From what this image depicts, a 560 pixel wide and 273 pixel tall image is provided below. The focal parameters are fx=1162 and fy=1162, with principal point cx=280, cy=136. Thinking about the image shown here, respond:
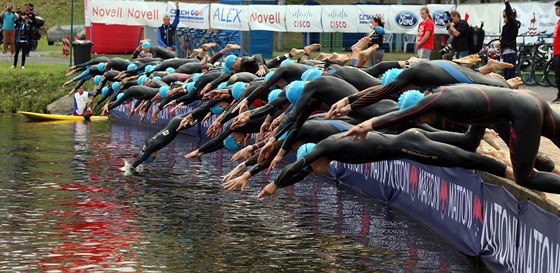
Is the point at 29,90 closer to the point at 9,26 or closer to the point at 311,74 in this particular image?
the point at 9,26

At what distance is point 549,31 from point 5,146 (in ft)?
45.2

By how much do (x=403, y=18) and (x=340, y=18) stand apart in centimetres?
283

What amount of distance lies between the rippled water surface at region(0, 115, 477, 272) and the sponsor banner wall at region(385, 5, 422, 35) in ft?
45.3

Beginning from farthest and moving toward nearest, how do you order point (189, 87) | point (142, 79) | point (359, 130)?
1. point (142, 79)
2. point (189, 87)
3. point (359, 130)

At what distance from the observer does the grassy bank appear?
37406 mm

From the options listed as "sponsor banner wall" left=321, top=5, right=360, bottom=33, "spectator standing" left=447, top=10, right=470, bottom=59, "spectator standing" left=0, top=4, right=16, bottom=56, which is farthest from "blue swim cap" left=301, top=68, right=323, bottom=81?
"spectator standing" left=0, top=4, right=16, bottom=56

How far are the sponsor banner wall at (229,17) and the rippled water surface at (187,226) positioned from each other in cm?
1621

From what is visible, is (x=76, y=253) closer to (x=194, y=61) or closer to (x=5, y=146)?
(x=5, y=146)

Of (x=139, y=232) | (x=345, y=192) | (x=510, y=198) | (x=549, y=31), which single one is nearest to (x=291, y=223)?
(x=139, y=232)

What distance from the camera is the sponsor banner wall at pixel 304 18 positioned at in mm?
38188

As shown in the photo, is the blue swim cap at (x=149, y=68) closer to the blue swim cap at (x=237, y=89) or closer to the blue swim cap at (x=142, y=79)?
the blue swim cap at (x=142, y=79)

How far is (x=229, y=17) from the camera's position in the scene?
3925cm

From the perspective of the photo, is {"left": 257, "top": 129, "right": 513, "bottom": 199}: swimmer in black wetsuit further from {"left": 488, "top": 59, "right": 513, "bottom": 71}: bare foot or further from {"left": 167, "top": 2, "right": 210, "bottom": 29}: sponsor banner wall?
{"left": 167, "top": 2, "right": 210, "bottom": 29}: sponsor banner wall

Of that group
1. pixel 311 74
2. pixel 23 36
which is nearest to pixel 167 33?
pixel 23 36
